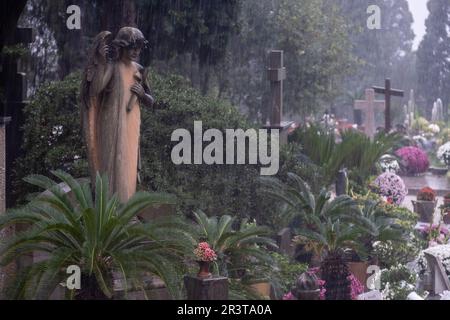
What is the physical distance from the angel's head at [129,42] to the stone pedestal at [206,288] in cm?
196

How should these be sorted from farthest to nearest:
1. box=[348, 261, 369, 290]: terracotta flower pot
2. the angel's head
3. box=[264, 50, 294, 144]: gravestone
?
1. box=[264, 50, 294, 144]: gravestone
2. box=[348, 261, 369, 290]: terracotta flower pot
3. the angel's head

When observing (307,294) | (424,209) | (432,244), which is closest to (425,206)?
(424,209)

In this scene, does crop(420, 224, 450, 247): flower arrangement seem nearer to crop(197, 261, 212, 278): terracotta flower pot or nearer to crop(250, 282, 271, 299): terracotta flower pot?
crop(250, 282, 271, 299): terracotta flower pot

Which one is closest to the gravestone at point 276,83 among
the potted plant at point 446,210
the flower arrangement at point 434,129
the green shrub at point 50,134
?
the potted plant at point 446,210

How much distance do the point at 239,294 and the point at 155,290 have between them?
0.74m

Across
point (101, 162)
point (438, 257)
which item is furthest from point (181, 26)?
point (101, 162)

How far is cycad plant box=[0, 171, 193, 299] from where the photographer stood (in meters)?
6.52

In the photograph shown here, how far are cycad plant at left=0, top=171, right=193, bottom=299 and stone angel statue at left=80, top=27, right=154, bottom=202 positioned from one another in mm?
558

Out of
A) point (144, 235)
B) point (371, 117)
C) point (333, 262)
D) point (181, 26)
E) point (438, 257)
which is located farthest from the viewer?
point (371, 117)

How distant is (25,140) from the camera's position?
1135 centimetres

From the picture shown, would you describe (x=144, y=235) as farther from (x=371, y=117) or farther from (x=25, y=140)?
(x=371, y=117)

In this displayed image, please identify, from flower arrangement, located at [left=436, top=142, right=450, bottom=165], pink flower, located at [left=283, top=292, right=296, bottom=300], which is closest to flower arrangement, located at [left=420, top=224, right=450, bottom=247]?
pink flower, located at [left=283, top=292, right=296, bottom=300]

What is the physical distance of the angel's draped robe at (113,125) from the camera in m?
7.39

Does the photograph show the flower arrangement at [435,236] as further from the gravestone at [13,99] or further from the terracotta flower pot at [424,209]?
the gravestone at [13,99]
